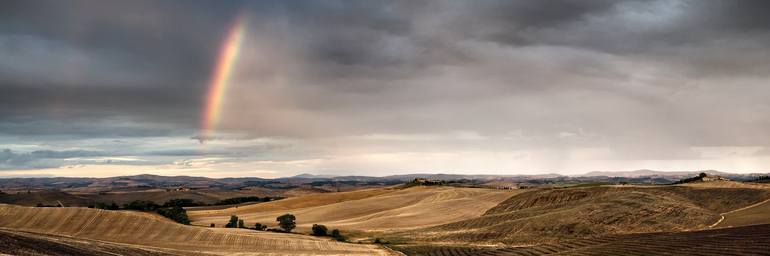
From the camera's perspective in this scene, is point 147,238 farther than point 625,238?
Yes

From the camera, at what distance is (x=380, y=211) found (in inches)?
6368

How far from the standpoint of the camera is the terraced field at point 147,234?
249 ft

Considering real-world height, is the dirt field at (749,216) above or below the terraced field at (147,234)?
above

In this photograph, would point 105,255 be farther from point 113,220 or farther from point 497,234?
point 497,234

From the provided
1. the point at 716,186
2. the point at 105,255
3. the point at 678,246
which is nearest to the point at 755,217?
the point at 678,246

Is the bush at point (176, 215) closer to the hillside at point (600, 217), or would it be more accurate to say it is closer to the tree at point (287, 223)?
the tree at point (287, 223)

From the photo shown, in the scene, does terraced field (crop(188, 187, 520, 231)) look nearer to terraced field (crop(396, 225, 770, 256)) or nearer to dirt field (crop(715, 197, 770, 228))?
dirt field (crop(715, 197, 770, 228))

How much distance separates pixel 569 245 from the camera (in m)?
66.0

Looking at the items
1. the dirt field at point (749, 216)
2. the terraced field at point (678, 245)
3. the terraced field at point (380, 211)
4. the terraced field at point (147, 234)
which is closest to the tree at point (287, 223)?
the terraced field at point (380, 211)

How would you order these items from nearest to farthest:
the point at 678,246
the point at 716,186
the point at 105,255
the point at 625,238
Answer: the point at 105,255, the point at 678,246, the point at 625,238, the point at 716,186

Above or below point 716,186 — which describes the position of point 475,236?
below

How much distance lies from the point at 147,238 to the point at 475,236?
54.8 metres

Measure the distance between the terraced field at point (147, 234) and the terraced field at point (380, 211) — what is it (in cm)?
3860

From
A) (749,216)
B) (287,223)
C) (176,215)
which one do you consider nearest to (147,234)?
(287,223)
